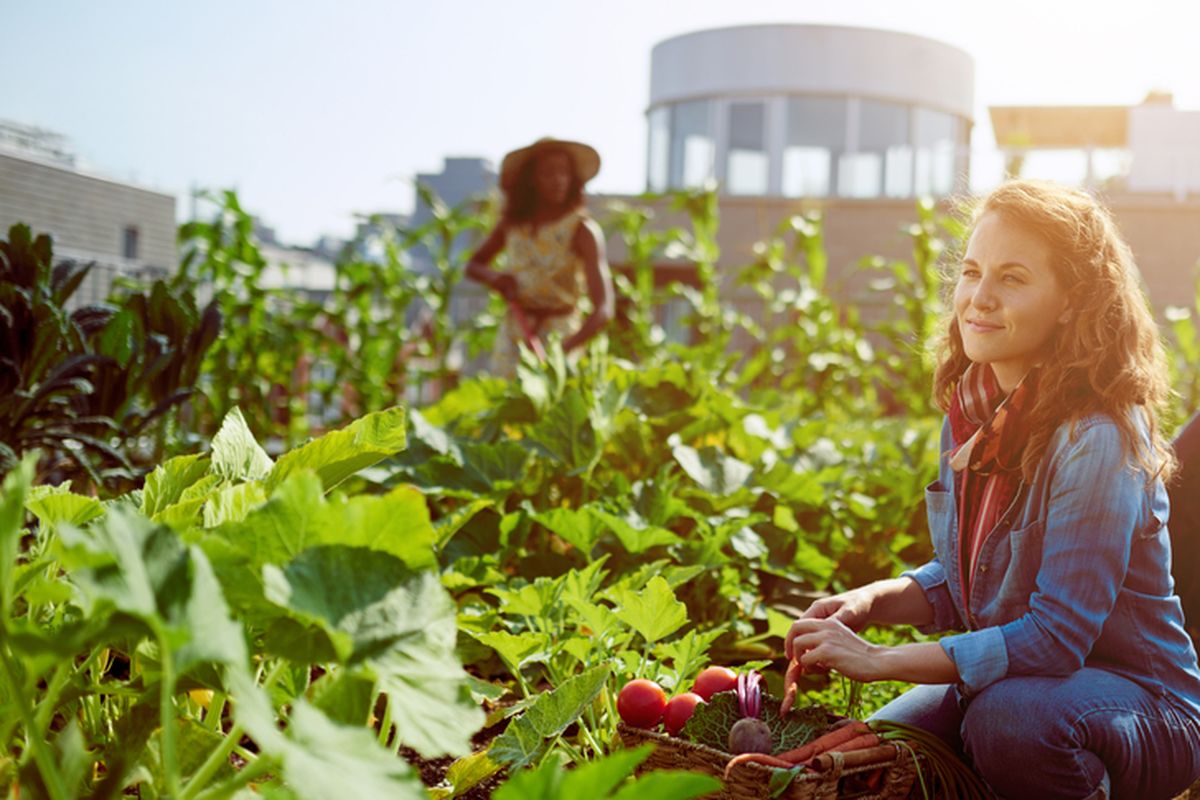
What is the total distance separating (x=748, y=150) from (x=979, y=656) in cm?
1899

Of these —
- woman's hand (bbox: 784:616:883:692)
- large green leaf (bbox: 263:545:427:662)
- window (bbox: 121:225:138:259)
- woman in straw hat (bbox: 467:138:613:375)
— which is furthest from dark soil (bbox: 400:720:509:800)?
window (bbox: 121:225:138:259)

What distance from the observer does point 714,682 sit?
1.80 m

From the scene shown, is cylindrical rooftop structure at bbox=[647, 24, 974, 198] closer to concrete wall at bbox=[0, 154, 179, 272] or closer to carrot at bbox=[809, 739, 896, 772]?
concrete wall at bbox=[0, 154, 179, 272]

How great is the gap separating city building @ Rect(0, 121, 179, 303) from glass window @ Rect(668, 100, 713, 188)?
9.96 meters

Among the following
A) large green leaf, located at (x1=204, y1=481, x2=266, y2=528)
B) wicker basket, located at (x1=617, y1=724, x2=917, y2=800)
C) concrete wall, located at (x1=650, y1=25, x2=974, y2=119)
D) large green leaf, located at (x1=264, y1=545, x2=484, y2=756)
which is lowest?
wicker basket, located at (x1=617, y1=724, x2=917, y2=800)

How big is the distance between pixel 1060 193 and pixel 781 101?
19.1 meters

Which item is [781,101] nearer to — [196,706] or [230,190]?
[230,190]

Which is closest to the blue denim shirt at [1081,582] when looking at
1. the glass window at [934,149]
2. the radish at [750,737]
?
the radish at [750,737]

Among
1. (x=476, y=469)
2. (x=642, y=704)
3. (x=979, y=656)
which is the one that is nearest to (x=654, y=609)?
(x=642, y=704)

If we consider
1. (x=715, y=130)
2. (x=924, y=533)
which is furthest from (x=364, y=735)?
(x=715, y=130)

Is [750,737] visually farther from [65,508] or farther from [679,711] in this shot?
[65,508]

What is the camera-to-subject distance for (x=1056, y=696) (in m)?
1.61

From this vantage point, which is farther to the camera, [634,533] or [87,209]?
→ [87,209]

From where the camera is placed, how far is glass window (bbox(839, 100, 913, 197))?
1939cm
